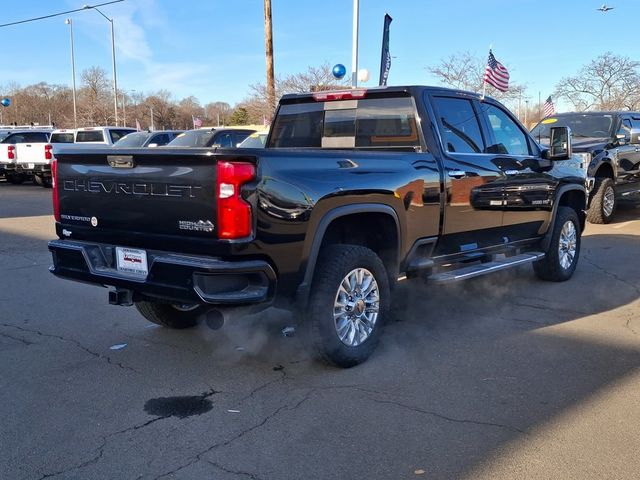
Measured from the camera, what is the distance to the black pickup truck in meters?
3.69

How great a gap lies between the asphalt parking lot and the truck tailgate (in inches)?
43.3

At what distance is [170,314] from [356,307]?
1.72 m

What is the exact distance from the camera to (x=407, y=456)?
3.24 metres

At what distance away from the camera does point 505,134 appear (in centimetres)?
630

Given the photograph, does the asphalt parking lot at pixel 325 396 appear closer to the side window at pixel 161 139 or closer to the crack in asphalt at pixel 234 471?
the crack in asphalt at pixel 234 471

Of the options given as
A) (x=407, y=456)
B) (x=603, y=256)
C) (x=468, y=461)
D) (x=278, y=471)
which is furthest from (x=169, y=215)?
(x=603, y=256)

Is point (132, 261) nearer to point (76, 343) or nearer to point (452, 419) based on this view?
point (76, 343)

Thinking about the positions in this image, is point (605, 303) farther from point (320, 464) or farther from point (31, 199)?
point (31, 199)

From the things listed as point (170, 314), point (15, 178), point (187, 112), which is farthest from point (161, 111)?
point (170, 314)

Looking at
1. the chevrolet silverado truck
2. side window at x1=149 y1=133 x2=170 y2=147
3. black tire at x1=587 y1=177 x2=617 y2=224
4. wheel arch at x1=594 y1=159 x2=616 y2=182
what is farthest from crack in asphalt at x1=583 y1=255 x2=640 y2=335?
side window at x1=149 y1=133 x2=170 y2=147

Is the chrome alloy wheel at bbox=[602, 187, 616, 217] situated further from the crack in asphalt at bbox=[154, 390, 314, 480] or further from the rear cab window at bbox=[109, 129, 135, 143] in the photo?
the rear cab window at bbox=[109, 129, 135, 143]

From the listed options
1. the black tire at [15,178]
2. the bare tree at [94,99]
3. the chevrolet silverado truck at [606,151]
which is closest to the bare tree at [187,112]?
the bare tree at [94,99]

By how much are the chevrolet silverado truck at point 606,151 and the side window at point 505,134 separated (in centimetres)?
503

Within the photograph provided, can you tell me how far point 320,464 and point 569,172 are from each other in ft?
17.1
